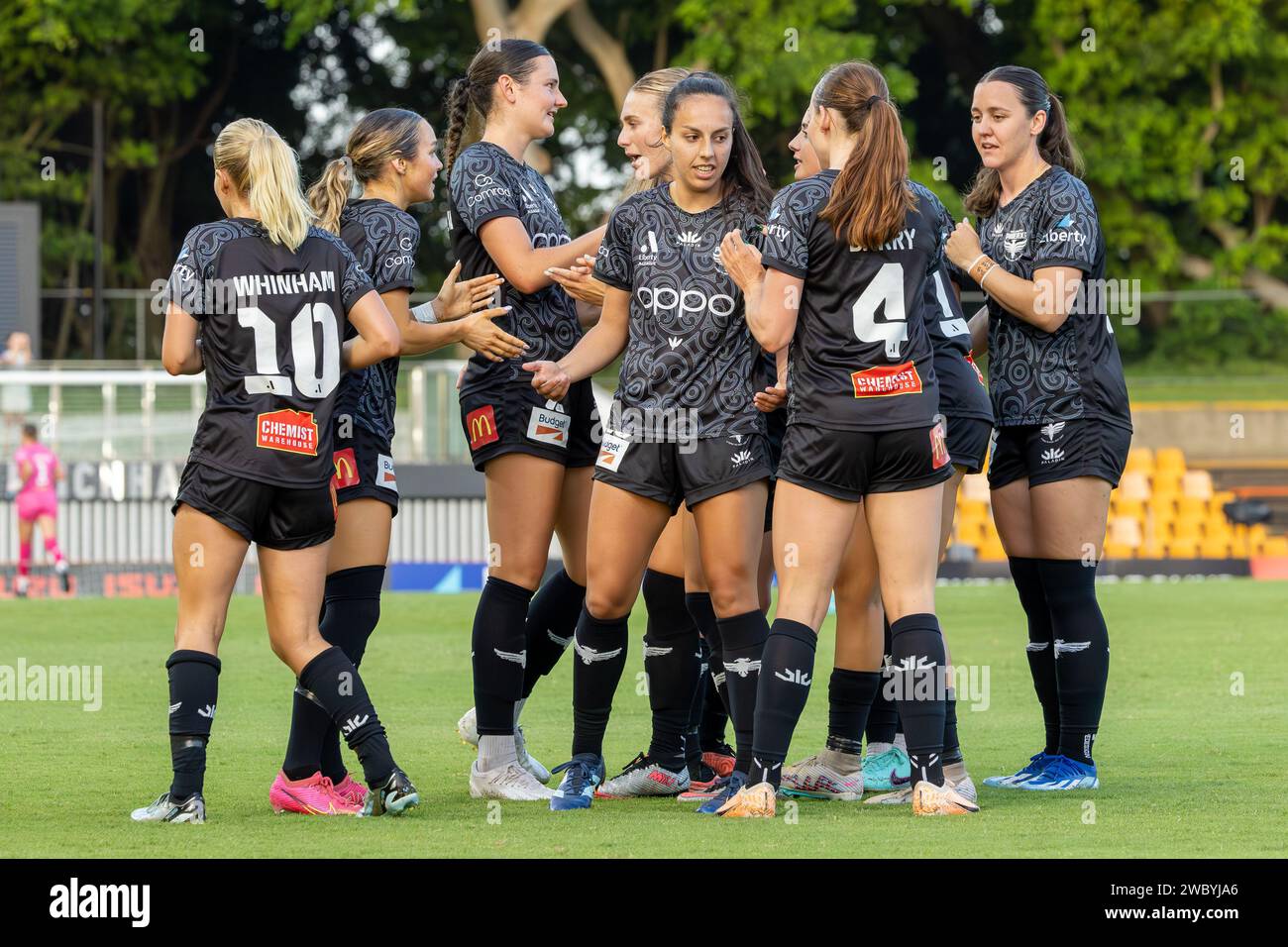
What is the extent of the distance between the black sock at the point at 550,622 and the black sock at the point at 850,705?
41.7 inches

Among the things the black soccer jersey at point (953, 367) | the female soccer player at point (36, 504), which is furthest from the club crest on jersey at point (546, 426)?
the female soccer player at point (36, 504)

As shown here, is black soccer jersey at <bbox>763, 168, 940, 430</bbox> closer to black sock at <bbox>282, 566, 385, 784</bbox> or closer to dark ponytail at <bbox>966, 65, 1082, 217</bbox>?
dark ponytail at <bbox>966, 65, 1082, 217</bbox>

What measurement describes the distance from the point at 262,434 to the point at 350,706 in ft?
2.79

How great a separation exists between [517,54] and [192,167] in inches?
1136

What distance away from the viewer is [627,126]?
20.9ft

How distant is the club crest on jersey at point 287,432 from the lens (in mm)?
5395

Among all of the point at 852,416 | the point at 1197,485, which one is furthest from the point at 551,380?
the point at 1197,485

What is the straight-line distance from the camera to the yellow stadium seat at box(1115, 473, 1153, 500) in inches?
863

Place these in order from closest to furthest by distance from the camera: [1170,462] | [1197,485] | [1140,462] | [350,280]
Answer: [350,280] < [1197,485] < [1140,462] < [1170,462]

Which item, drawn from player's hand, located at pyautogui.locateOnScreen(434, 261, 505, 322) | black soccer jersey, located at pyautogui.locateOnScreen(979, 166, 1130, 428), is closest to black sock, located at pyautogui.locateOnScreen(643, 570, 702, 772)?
player's hand, located at pyautogui.locateOnScreen(434, 261, 505, 322)

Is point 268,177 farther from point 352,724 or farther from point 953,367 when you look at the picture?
point 953,367

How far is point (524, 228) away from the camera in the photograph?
6.12 m

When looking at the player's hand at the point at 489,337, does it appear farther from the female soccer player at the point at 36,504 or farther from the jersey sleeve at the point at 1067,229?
the female soccer player at the point at 36,504
